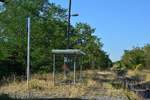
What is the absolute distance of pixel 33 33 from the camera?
1545 inches

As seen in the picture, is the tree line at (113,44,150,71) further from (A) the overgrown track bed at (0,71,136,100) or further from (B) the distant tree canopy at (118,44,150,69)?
(A) the overgrown track bed at (0,71,136,100)

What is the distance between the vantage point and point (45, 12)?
4209 cm

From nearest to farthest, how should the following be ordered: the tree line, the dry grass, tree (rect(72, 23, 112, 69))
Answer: the dry grass → tree (rect(72, 23, 112, 69)) → the tree line

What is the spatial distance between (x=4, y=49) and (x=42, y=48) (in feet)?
9.39

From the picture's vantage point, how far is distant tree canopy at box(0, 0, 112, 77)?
38.9 meters

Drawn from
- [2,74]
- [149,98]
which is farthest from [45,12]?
[149,98]

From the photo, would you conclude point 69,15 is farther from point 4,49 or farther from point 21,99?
point 21,99

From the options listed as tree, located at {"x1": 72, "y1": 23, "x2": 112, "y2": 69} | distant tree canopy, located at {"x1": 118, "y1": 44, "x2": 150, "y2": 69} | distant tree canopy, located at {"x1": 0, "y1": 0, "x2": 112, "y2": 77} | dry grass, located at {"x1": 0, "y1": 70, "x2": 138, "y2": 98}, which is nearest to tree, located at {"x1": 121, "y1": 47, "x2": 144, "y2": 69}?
distant tree canopy, located at {"x1": 118, "y1": 44, "x2": 150, "y2": 69}

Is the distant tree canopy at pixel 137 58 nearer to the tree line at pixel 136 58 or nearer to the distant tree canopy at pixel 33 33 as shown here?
the tree line at pixel 136 58

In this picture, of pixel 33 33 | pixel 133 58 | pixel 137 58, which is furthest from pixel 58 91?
pixel 137 58

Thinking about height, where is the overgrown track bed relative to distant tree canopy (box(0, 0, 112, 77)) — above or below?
below

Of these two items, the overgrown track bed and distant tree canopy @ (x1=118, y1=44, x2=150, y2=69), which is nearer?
the overgrown track bed

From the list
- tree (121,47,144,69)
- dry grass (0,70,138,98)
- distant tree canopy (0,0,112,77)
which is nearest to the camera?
dry grass (0,70,138,98)

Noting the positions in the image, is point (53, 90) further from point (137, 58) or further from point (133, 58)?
point (137, 58)
